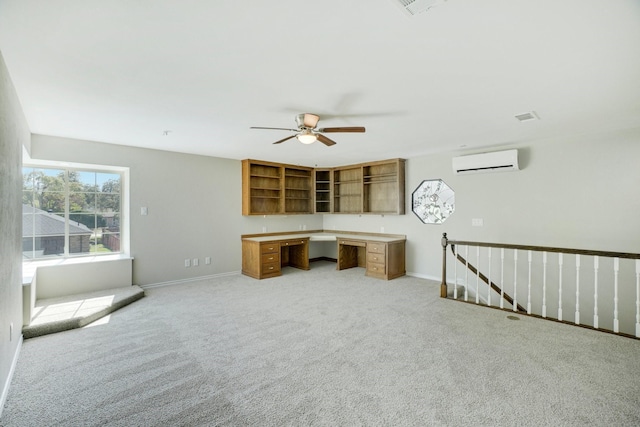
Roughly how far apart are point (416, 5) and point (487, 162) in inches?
155

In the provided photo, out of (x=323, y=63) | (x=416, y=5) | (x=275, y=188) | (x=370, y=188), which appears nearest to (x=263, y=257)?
(x=275, y=188)

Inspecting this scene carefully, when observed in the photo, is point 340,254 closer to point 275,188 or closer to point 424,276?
point 424,276

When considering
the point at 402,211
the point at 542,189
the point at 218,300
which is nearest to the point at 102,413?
the point at 218,300

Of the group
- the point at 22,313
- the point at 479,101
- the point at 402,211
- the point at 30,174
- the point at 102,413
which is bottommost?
the point at 102,413

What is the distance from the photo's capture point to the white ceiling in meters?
1.62

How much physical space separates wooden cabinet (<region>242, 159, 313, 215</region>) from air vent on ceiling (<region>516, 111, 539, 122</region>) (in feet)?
14.8

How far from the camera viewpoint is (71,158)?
4.29 meters

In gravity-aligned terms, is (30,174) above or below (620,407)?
above

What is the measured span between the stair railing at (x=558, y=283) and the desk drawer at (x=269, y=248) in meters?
3.09

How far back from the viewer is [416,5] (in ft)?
4.99

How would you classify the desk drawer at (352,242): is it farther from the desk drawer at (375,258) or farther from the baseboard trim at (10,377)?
the baseboard trim at (10,377)

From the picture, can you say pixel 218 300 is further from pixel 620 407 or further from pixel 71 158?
pixel 620 407

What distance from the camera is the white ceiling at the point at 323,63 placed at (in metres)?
1.62

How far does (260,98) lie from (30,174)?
401 centimetres
